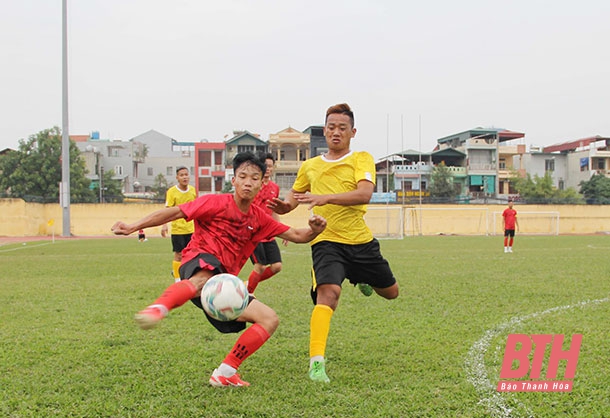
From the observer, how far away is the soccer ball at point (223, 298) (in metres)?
4.13

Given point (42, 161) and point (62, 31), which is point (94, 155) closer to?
point (42, 161)

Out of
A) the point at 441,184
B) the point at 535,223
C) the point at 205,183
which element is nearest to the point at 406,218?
the point at 535,223

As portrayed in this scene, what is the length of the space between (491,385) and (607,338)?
2.24m

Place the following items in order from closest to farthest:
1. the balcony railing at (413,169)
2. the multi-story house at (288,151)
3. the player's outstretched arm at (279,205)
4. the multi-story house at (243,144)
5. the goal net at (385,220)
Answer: the player's outstretched arm at (279,205) → the goal net at (385,220) → the multi-story house at (288,151) → the balcony railing at (413,169) → the multi-story house at (243,144)

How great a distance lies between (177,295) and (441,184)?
5253 cm

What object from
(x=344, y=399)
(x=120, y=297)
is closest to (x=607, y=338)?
(x=344, y=399)

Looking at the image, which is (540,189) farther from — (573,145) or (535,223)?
(573,145)

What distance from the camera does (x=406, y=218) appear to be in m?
39.4

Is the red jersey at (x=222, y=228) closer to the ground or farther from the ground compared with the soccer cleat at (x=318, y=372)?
farther from the ground

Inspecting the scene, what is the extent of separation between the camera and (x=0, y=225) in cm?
3353

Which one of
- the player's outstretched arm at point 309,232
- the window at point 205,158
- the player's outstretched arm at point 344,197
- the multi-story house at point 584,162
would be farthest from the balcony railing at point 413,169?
the player's outstretched arm at point 309,232

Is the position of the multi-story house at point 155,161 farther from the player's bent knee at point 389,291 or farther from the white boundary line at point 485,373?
the player's bent knee at point 389,291

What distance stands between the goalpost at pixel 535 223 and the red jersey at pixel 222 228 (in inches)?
1496

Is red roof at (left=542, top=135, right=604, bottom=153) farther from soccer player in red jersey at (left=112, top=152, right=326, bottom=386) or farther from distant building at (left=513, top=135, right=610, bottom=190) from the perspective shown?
soccer player in red jersey at (left=112, top=152, right=326, bottom=386)
